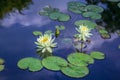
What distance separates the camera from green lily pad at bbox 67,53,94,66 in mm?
1977

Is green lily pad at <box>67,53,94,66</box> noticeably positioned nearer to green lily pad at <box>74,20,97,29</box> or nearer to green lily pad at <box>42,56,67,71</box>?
green lily pad at <box>42,56,67,71</box>

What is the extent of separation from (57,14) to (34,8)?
0.27 meters

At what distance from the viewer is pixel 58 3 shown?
2867 millimetres

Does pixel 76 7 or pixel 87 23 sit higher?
pixel 76 7

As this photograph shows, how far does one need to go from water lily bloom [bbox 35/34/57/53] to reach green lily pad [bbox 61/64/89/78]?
22 centimetres

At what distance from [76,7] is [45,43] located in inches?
33.5

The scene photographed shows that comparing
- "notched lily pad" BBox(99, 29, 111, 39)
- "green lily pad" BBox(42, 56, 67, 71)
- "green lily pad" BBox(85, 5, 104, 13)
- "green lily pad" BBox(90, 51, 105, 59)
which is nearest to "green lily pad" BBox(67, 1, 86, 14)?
"green lily pad" BBox(85, 5, 104, 13)

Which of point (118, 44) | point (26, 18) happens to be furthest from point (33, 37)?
point (118, 44)

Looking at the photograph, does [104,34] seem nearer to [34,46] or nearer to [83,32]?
[83,32]

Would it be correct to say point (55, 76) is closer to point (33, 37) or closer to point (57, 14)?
point (33, 37)

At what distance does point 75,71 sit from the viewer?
1.90 meters

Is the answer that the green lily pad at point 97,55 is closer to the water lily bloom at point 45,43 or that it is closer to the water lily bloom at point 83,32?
the water lily bloom at point 83,32

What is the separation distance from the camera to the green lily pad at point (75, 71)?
1.87 metres

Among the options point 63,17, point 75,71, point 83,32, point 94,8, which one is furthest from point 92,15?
point 75,71
